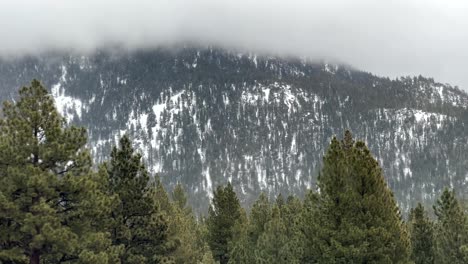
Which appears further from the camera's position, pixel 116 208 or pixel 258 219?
pixel 258 219

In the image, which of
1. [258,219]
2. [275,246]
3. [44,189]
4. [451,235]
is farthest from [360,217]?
[258,219]

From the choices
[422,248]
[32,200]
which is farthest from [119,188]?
[422,248]

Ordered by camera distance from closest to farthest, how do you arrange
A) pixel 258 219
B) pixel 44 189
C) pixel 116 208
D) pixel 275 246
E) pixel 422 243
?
pixel 44 189 < pixel 116 208 < pixel 422 243 < pixel 275 246 < pixel 258 219

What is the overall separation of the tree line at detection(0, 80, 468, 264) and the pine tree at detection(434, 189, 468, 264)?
0.06 metres

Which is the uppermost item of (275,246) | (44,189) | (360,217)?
(44,189)

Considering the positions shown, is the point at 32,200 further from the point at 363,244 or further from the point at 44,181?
the point at 363,244

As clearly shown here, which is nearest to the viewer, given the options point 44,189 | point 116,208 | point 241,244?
point 44,189

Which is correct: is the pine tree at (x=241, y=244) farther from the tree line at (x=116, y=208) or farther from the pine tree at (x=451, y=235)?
the pine tree at (x=451, y=235)

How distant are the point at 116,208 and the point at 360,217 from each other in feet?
35.8

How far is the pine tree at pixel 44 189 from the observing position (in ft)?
59.6

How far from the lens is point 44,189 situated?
18.4 metres

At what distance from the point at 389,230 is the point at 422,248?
1213cm

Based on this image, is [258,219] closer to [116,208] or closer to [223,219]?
[223,219]

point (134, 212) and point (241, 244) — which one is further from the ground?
point (134, 212)
